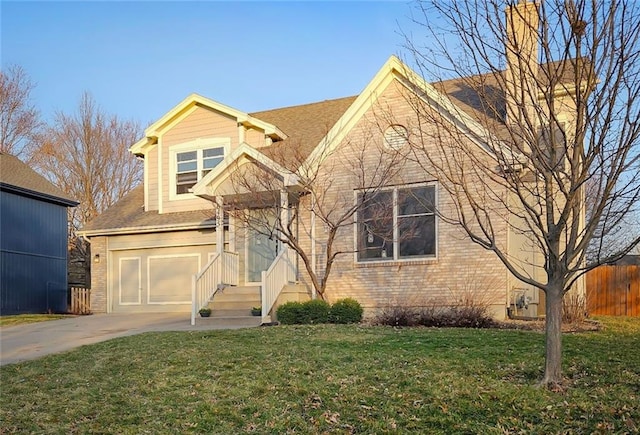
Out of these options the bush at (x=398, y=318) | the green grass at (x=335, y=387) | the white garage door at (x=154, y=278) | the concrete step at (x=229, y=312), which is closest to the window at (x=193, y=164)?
the white garage door at (x=154, y=278)

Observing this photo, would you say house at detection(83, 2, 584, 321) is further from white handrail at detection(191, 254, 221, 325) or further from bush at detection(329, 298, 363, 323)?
bush at detection(329, 298, 363, 323)

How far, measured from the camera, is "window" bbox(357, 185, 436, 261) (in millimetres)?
13305

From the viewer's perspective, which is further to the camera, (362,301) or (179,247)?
(179,247)

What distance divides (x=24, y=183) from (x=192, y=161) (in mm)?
8008

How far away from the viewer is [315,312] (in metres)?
12.5

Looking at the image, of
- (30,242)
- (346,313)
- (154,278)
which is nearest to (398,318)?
(346,313)

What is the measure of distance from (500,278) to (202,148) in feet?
33.1

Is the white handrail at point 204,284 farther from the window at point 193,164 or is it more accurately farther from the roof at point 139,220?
the window at point 193,164

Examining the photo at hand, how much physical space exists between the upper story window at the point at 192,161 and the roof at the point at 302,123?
2.13m

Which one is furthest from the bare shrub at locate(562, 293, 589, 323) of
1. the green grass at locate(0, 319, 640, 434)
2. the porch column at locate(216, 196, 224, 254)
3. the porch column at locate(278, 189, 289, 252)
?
the porch column at locate(216, 196, 224, 254)

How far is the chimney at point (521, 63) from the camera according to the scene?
5.58 m

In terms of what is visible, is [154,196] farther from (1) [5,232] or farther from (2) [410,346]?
(2) [410,346]

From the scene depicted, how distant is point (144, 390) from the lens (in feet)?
23.1

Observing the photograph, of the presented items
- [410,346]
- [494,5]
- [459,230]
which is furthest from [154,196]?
[494,5]
